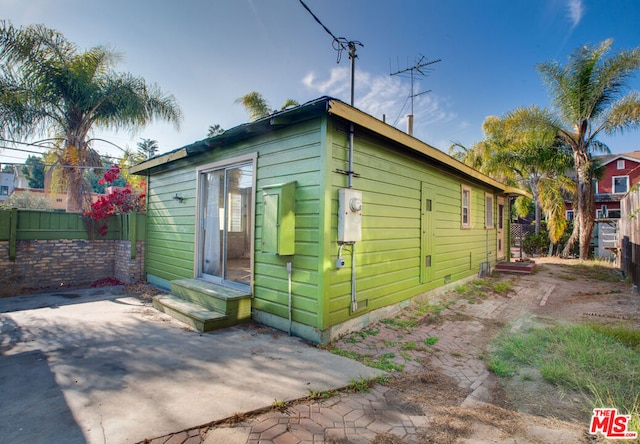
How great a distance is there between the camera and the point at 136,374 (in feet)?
9.26

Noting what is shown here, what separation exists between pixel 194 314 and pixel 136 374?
1.47 m

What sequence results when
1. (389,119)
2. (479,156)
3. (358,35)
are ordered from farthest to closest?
1. (479,156)
2. (389,119)
3. (358,35)

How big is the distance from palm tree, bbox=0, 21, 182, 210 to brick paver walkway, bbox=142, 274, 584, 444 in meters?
9.70

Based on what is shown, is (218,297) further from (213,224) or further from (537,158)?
(537,158)

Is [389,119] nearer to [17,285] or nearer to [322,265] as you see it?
[322,265]

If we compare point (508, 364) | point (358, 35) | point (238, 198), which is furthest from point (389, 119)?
point (508, 364)

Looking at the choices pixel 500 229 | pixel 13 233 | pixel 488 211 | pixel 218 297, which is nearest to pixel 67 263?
pixel 13 233

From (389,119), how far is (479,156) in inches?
390

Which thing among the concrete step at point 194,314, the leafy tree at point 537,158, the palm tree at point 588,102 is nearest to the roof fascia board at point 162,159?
the concrete step at point 194,314

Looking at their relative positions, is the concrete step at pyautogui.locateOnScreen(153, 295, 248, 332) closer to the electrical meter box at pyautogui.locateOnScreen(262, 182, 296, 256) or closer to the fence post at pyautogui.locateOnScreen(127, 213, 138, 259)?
the electrical meter box at pyautogui.locateOnScreen(262, 182, 296, 256)

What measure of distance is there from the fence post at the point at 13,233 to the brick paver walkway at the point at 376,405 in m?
6.76

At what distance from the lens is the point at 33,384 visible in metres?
2.61

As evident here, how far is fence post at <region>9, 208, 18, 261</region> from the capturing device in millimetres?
6137

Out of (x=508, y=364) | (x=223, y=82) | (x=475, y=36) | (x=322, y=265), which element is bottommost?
(x=508, y=364)
